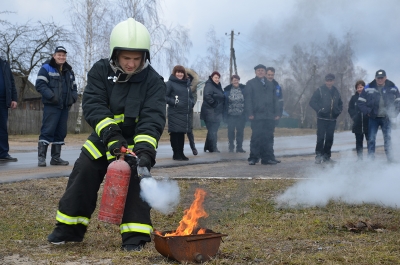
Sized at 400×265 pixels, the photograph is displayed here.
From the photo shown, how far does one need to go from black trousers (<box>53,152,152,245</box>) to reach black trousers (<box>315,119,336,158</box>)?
8.37 meters

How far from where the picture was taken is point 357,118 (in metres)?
13.5

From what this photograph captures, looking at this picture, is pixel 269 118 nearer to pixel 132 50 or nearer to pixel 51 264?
pixel 132 50

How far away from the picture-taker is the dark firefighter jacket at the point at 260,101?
1155 cm

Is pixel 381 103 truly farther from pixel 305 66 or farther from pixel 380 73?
pixel 305 66

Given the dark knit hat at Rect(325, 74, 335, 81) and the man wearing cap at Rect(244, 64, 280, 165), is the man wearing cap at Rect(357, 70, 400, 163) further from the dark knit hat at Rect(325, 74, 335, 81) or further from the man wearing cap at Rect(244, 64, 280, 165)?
the man wearing cap at Rect(244, 64, 280, 165)

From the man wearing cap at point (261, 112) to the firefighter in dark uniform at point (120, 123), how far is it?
6745 mm

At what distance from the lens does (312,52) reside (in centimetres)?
942

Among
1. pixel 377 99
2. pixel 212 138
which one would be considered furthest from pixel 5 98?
pixel 377 99

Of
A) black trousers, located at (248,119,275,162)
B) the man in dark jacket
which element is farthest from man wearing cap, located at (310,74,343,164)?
the man in dark jacket

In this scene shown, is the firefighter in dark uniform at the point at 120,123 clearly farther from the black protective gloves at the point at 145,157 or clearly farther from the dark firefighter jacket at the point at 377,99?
the dark firefighter jacket at the point at 377,99

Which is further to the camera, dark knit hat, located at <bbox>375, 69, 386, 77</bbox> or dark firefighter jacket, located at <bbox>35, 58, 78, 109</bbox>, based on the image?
dark knit hat, located at <bbox>375, 69, 386, 77</bbox>

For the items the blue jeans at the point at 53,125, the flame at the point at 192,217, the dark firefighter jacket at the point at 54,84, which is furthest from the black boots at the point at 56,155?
the flame at the point at 192,217

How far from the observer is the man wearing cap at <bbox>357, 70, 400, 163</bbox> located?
11.6 metres

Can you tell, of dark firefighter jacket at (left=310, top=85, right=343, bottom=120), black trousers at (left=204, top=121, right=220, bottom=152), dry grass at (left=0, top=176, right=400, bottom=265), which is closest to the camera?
dry grass at (left=0, top=176, right=400, bottom=265)
